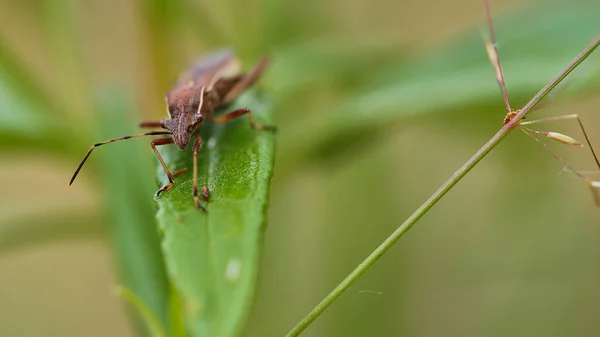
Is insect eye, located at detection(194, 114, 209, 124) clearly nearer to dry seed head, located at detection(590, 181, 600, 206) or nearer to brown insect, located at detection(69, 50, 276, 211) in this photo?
brown insect, located at detection(69, 50, 276, 211)

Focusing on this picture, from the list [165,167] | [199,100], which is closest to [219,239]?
[165,167]

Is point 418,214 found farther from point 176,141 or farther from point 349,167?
point 349,167

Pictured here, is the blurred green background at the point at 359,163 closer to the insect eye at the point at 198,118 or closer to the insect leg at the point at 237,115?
the insect leg at the point at 237,115

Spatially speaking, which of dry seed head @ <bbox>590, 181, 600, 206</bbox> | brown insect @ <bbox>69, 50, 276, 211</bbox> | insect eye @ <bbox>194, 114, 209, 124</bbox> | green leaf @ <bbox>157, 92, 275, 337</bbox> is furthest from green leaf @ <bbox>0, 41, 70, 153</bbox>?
dry seed head @ <bbox>590, 181, 600, 206</bbox>

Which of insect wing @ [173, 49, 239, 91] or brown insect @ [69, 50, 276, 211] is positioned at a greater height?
insect wing @ [173, 49, 239, 91]

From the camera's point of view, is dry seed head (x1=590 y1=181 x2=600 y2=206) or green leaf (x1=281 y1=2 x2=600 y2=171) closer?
dry seed head (x1=590 y1=181 x2=600 y2=206)

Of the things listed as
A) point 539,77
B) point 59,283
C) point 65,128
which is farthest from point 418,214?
point 59,283

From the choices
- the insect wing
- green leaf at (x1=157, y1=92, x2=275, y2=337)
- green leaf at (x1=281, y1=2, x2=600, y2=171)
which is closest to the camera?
green leaf at (x1=157, y1=92, x2=275, y2=337)
